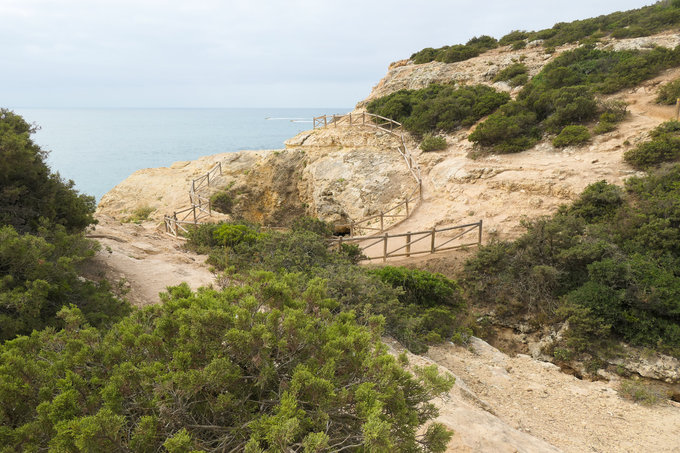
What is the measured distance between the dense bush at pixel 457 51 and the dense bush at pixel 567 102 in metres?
9.78

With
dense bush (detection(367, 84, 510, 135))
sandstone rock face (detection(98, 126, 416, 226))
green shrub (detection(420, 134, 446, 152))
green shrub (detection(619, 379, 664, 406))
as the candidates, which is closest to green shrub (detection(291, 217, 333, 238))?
sandstone rock face (detection(98, 126, 416, 226))

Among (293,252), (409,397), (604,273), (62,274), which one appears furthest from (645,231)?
(62,274)

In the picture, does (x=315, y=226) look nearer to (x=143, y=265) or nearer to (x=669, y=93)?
(x=143, y=265)

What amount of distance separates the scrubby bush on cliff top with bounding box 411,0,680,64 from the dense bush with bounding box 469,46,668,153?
5.11 metres

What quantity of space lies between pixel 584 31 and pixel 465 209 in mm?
21183

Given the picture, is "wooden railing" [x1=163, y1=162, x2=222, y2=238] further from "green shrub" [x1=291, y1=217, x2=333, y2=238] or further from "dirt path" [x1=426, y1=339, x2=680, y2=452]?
"dirt path" [x1=426, y1=339, x2=680, y2=452]

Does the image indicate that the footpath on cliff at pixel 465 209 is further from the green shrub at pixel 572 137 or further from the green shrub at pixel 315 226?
the green shrub at pixel 315 226

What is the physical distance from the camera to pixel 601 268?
8766 mm

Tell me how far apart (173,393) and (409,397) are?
1720 mm

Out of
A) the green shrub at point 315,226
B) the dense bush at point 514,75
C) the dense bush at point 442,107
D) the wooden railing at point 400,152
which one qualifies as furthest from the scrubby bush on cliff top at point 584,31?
the green shrub at point 315,226

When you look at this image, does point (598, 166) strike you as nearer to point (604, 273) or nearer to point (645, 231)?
point (645, 231)

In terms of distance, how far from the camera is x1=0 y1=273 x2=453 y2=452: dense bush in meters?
2.38

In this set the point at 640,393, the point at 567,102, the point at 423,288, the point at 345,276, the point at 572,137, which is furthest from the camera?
the point at 567,102

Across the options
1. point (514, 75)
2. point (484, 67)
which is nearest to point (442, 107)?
point (514, 75)
